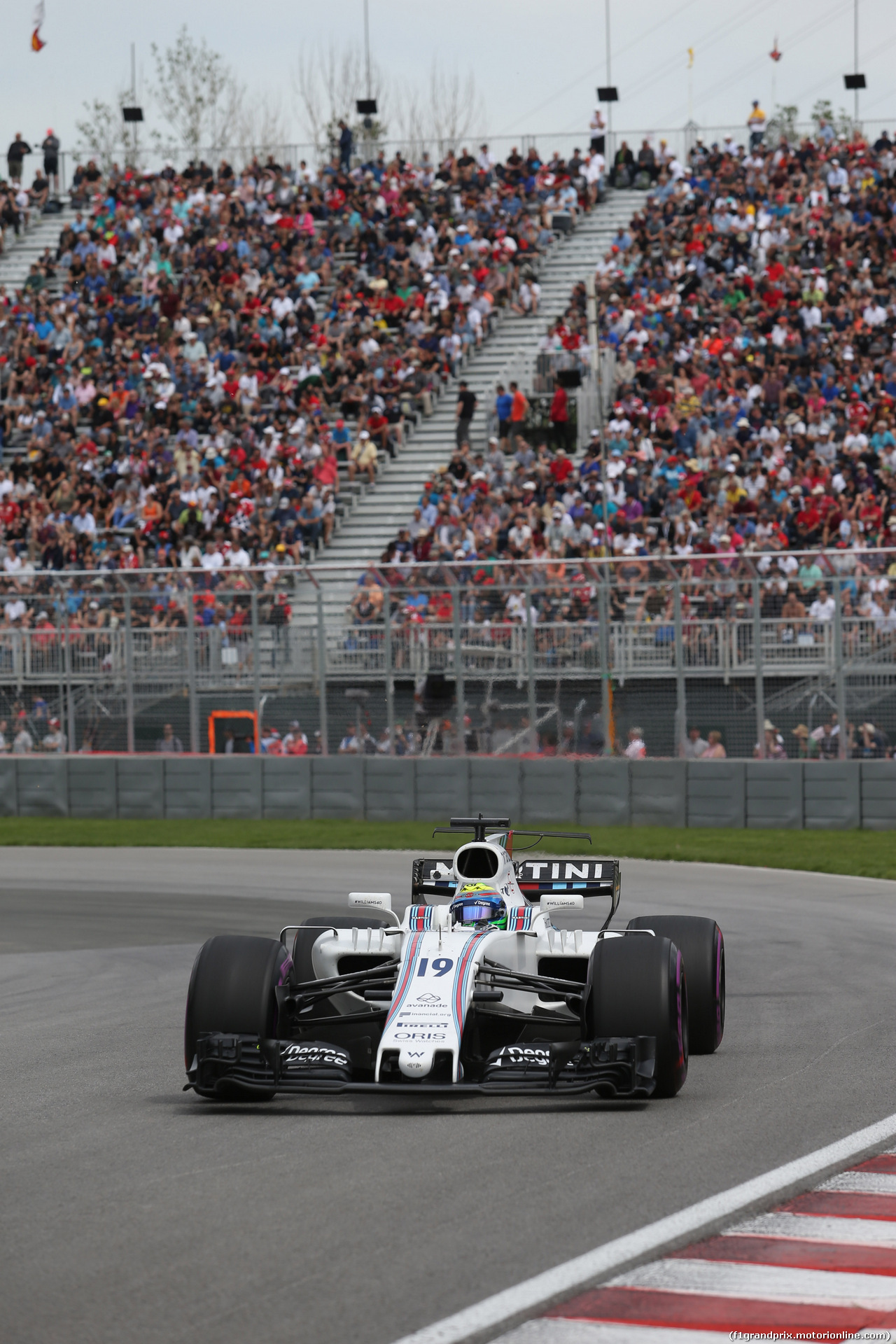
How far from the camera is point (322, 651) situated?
72.8ft

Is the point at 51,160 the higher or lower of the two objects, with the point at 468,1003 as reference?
higher

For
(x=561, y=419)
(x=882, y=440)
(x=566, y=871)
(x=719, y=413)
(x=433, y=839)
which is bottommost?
(x=433, y=839)

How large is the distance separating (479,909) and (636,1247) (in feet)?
11.1

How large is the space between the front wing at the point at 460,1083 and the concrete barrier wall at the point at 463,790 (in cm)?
1292

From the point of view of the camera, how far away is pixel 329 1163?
640 centimetres

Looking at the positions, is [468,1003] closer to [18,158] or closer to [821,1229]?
[821,1229]

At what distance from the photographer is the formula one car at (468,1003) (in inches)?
290

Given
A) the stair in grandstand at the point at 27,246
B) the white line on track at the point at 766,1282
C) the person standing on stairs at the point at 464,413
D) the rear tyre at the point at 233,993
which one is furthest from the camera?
the stair in grandstand at the point at 27,246

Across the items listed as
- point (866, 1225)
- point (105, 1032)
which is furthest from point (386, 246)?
point (866, 1225)

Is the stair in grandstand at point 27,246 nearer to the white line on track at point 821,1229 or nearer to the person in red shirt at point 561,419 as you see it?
the person in red shirt at point 561,419

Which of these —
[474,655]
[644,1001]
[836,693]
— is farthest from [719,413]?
[644,1001]

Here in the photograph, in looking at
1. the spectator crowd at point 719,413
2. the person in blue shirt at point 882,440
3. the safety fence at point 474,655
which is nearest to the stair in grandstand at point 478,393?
the spectator crowd at point 719,413

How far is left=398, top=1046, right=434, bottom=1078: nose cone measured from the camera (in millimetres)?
7219

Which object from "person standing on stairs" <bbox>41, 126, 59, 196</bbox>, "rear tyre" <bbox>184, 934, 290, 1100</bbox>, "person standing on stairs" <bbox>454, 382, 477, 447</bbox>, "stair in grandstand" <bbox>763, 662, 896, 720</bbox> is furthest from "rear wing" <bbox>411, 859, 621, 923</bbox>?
"person standing on stairs" <bbox>41, 126, 59, 196</bbox>
